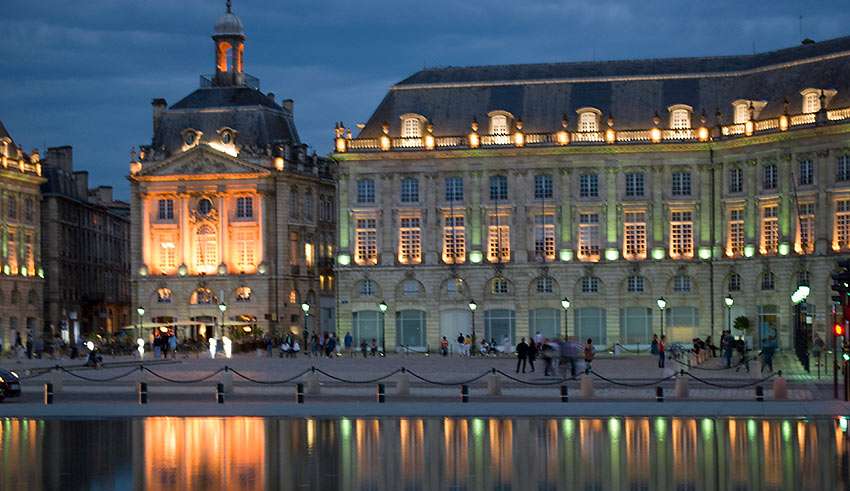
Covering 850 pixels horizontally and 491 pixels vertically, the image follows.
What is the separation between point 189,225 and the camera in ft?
367

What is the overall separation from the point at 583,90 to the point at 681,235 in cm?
1032

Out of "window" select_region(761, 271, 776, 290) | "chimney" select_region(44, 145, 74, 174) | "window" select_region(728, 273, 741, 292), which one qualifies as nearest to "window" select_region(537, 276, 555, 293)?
"window" select_region(728, 273, 741, 292)

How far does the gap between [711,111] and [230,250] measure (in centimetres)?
3272

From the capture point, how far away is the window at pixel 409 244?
101 metres

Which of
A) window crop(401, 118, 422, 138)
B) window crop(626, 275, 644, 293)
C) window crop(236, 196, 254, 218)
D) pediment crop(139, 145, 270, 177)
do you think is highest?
window crop(401, 118, 422, 138)

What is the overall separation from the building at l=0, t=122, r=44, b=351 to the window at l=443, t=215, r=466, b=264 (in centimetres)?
3079

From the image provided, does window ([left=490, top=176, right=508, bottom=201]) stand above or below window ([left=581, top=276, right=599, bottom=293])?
above

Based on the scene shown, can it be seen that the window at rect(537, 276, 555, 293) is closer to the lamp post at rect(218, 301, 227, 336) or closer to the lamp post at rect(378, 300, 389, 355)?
the lamp post at rect(378, 300, 389, 355)

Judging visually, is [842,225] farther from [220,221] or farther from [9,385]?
[9,385]

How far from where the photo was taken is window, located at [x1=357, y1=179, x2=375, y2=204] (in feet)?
335

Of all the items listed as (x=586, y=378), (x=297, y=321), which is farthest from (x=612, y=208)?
(x=586, y=378)

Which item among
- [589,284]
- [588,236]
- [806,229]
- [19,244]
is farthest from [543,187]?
[19,244]

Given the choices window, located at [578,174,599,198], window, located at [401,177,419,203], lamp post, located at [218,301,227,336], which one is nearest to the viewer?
window, located at [578,174,599,198]

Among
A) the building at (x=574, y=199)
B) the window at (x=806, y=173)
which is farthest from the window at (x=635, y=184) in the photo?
the window at (x=806, y=173)
